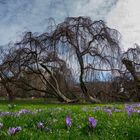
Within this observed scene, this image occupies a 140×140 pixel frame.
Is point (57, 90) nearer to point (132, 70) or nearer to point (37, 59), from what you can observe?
point (37, 59)

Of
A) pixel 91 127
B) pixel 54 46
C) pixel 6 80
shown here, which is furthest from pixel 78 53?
pixel 91 127

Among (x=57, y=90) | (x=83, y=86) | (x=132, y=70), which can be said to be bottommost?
(x=57, y=90)

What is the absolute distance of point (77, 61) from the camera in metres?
19.5

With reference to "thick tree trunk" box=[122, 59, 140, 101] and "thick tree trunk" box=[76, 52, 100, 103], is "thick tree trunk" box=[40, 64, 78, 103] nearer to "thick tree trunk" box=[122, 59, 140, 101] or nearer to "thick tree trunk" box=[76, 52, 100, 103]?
"thick tree trunk" box=[76, 52, 100, 103]

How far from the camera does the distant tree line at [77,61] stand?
1952 cm

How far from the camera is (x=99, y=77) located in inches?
744

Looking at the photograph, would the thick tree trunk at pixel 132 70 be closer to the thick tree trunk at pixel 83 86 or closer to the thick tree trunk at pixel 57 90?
the thick tree trunk at pixel 83 86

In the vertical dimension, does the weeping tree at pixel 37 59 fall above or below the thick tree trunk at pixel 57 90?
above

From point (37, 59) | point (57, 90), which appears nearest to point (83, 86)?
point (57, 90)

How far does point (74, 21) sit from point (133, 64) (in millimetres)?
4662

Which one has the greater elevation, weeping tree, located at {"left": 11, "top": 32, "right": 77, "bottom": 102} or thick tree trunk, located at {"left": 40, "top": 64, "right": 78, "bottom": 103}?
weeping tree, located at {"left": 11, "top": 32, "right": 77, "bottom": 102}

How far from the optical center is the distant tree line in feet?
64.0

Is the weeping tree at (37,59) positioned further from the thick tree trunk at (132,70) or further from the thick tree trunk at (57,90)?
the thick tree trunk at (132,70)

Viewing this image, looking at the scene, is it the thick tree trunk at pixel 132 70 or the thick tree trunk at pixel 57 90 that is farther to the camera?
the thick tree trunk at pixel 132 70
